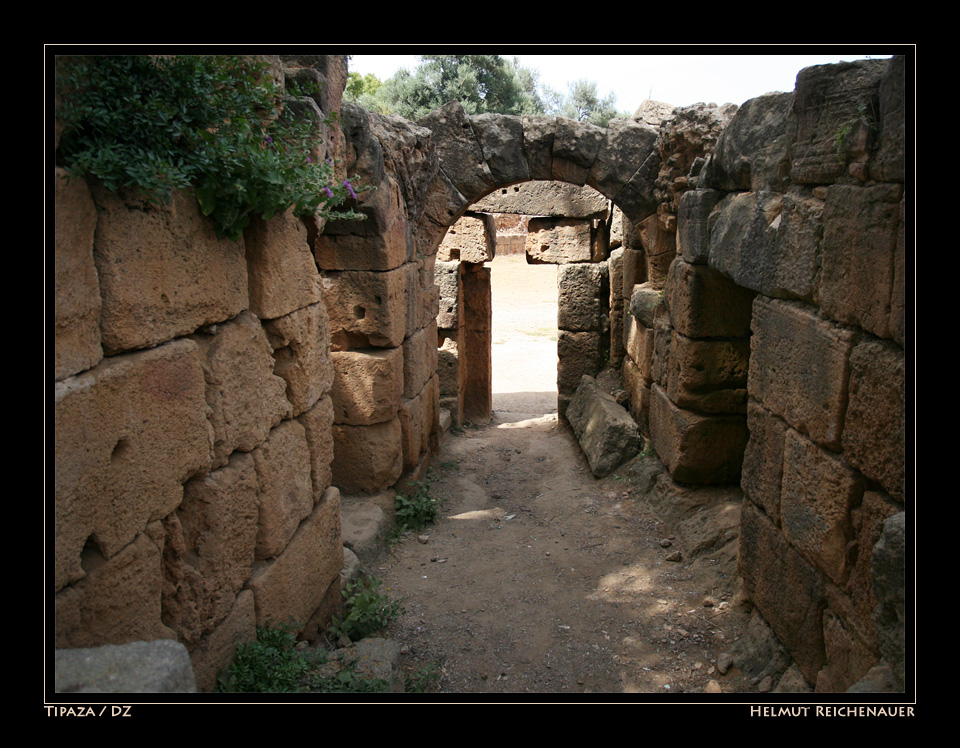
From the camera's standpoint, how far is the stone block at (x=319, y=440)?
342 centimetres

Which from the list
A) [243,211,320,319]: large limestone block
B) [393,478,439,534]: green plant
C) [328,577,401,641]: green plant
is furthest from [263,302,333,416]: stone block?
[393,478,439,534]: green plant

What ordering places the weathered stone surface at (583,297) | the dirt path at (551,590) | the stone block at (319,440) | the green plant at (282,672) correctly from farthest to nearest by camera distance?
the weathered stone surface at (583,297) < the dirt path at (551,590) < the stone block at (319,440) < the green plant at (282,672)

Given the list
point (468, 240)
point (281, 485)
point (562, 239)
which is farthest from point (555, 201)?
point (281, 485)

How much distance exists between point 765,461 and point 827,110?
1628 millimetres

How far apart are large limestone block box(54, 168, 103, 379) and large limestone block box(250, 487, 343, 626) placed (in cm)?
131

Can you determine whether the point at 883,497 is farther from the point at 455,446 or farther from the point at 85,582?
the point at 455,446

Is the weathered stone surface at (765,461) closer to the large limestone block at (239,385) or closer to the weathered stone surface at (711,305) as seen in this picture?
the weathered stone surface at (711,305)

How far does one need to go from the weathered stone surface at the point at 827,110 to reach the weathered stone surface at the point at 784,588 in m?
1.64

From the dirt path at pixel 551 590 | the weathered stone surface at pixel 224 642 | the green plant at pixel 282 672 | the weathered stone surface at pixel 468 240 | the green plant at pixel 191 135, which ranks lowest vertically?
the dirt path at pixel 551 590

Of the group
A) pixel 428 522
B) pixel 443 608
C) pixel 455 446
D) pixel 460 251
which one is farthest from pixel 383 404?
pixel 460 251

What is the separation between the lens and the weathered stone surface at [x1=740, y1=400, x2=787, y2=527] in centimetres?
352

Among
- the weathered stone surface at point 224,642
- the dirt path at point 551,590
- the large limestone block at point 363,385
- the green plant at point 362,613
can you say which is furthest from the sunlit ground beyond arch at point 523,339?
the weathered stone surface at point 224,642

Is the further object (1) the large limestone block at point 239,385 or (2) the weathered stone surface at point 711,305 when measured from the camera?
(2) the weathered stone surface at point 711,305

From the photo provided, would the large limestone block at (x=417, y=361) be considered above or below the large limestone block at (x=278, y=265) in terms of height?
below
